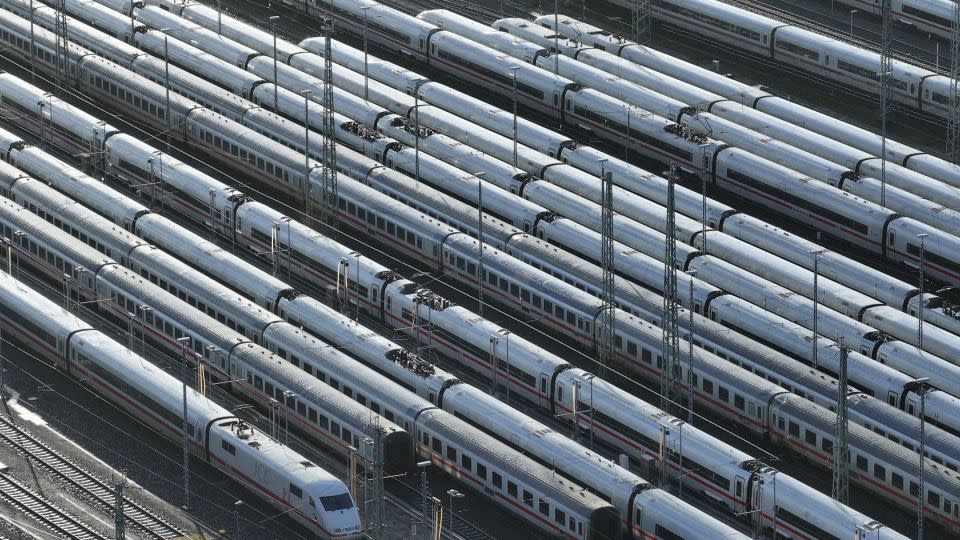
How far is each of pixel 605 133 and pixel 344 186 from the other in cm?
2349

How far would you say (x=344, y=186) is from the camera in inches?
5600

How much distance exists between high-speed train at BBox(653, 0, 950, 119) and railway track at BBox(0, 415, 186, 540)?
72.9 m

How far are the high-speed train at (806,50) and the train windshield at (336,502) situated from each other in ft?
226

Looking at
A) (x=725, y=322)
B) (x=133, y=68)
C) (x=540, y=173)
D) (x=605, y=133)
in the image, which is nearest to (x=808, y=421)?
(x=725, y=322)

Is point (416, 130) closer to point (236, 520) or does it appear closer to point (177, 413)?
point (177, 413)

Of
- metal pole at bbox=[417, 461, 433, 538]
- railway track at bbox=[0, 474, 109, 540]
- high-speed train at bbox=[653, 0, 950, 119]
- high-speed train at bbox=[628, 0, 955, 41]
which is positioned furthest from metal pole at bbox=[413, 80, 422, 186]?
high-speed train at bbox=[628, 0, 955, 41]

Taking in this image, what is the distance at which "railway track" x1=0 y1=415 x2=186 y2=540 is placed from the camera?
10806 centimetres

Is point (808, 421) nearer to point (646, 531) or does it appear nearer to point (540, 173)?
point (646, 531)

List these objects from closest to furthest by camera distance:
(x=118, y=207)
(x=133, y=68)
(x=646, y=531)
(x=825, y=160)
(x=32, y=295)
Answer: (x=646, y=531)
(x=32, y=295)
(x=118, y=207)
(x=825, y=160)
(x=133, y=68)

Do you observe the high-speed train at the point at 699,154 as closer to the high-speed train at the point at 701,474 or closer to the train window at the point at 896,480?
the train window at the point at 896,480

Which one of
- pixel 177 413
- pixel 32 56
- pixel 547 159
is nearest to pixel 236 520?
pixel 177 413

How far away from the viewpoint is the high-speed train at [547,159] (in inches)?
5153

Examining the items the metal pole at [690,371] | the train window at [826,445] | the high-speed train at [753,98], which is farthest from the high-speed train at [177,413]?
the high-speed train at [753,98]

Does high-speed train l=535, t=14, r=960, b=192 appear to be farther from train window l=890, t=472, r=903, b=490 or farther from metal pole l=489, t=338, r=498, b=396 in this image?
train window l=890, t=472, r=903, b=490
